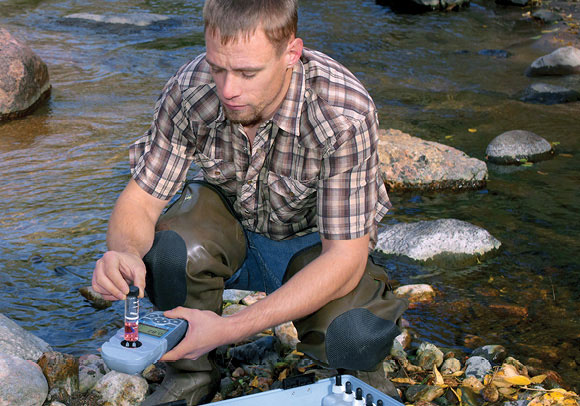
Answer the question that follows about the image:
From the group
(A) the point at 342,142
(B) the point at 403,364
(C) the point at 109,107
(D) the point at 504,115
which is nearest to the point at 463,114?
(D) the point at 504,115

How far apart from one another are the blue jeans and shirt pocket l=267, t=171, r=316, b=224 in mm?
114

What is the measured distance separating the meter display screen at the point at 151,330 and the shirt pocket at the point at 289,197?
816 mm

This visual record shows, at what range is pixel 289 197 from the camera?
3.08 m

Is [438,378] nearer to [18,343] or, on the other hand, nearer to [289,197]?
[289,197]

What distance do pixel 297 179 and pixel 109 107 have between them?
548 centimetres

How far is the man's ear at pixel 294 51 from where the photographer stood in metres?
2.85

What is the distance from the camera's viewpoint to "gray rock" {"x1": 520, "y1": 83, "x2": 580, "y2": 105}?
28.4 feet

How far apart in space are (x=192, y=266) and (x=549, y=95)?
677cm

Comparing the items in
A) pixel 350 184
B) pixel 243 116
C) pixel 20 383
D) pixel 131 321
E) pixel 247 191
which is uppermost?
pixel 243 116

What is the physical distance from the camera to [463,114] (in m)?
8.21

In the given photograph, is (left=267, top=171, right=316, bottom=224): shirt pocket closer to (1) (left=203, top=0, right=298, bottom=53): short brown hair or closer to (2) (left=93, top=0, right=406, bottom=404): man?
(2) (left=93, top=0, right=406, bottom=404): man

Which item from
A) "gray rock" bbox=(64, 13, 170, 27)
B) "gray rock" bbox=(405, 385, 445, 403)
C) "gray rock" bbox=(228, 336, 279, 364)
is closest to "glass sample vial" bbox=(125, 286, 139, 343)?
"gray rock" bbox=(228, 336, 279, 364)

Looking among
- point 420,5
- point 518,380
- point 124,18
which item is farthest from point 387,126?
point 420,5

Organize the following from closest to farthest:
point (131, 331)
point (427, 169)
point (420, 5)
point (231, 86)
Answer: point (131, 331) → point (231, 86) → point (427, 169) → point (420, 5)
